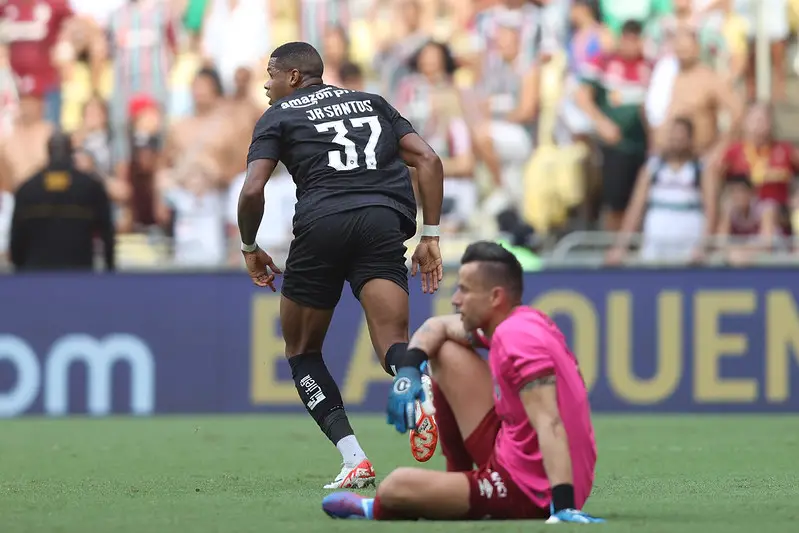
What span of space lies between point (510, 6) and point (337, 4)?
1981 mm

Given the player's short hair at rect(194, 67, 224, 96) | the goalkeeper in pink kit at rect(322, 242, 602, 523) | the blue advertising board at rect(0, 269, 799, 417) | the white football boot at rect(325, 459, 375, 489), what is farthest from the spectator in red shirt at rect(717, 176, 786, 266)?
the goalkeeper in pink kit at rect(322, 242, 602, 523)

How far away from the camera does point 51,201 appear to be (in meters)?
15.2

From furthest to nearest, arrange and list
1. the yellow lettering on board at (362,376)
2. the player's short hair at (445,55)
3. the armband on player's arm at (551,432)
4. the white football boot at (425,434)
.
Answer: the player's short hair at (445,55)
the yellow lettering on board at (362,376)
the white football boot at (425,434)
the armband on player's arm at (551,432)

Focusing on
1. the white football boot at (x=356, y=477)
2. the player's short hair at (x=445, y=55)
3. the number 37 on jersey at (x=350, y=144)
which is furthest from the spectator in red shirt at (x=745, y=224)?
the white football boot at (x=356, y=477)

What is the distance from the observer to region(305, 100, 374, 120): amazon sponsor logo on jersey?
8398mm

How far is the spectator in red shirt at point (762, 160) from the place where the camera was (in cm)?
1530

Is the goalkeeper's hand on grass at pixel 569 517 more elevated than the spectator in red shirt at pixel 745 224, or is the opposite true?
the spectator in red shirt at pixel 745 224

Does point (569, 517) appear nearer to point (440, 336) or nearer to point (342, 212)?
point (440, 336)

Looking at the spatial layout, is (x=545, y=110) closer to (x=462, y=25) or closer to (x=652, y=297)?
(x=462, y=25)

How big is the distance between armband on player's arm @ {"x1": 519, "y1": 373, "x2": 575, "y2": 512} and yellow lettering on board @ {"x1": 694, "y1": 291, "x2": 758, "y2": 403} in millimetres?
9190

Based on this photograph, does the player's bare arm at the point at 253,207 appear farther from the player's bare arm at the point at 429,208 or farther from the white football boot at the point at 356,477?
the white football boot at the point at 356,477

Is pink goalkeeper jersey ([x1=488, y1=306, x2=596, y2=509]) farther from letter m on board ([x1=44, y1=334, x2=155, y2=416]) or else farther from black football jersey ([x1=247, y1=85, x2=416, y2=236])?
letter m on board ([x1=44, y1=334, x2=155, y2=416])

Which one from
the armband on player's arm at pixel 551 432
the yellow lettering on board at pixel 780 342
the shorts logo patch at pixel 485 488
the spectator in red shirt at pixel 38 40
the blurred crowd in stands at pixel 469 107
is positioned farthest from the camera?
the spectator in red shirt at pixel 38 40

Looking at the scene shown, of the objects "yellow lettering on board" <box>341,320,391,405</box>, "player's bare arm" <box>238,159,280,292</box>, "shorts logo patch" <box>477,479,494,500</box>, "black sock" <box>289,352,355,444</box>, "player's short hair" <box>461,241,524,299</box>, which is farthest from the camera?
"yellow lettering on board" <box>341,320,391,405</box>
